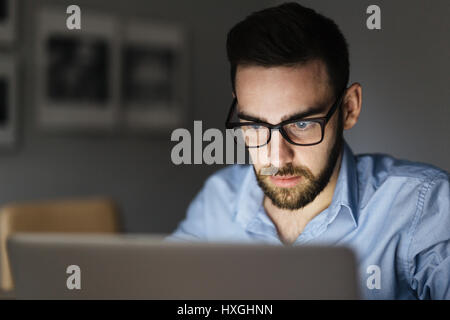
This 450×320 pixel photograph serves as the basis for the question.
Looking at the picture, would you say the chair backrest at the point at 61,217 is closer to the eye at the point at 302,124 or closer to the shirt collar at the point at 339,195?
the shirt collar at the point at 339,195

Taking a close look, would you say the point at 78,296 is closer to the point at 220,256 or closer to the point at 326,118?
the point at 220,256

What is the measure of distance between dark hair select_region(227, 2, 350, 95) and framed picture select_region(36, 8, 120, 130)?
1.15 feet

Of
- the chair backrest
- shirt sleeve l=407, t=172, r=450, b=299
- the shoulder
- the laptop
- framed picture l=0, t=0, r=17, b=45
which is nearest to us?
the laptop

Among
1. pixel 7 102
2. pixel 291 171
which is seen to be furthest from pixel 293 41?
pixel 7 102

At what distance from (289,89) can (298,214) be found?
184 millimetres

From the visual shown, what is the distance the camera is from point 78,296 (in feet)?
1.79

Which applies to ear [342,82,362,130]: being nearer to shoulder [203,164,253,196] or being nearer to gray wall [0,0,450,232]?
gray wall [0,0,450,232]

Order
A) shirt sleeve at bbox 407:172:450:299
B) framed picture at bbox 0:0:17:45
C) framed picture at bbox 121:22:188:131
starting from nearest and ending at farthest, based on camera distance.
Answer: shirt sleeve at bbox 407:172:450:299, framed picture at bbox 121:22:188:131, framed picture at bbox 0:0:17:45

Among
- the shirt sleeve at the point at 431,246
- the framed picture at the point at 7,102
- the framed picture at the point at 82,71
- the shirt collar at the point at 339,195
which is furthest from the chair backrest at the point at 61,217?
the shirt sleeve at the point at 431,246

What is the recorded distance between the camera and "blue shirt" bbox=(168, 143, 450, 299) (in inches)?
25.6

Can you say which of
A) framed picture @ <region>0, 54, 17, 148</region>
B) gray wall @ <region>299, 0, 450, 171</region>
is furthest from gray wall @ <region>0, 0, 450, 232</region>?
framed picture @ <region>0, 54, 17, 148</region>
